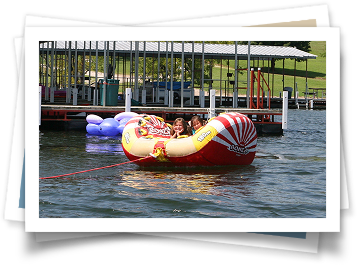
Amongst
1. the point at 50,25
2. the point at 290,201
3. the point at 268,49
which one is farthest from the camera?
the point at 268,49

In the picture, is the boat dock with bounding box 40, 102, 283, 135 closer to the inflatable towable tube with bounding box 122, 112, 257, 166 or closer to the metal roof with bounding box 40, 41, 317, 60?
the inflatable towable tube with bounding box 122, 112, 257, 166

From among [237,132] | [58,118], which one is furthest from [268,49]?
[237,132]

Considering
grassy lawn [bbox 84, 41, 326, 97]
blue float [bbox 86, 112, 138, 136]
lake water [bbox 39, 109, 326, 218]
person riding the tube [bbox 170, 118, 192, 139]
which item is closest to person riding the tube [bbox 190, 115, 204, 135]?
person riding the tube [bbox 170, 118, 192, 139]

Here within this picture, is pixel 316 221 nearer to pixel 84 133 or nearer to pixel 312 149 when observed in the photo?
pixel 312 149

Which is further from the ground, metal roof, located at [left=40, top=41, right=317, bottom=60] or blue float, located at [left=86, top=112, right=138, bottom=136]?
metal roof, located at [left=40, top=41, right=317, bottom=60]

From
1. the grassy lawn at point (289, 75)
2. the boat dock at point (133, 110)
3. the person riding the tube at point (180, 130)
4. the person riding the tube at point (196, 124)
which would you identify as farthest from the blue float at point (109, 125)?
the grassy lawn at point (289, 75)

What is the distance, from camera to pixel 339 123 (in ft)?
21.4

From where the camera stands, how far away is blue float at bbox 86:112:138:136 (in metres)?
19.8

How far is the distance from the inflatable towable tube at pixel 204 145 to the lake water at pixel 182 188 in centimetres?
23

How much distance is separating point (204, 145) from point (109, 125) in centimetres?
797

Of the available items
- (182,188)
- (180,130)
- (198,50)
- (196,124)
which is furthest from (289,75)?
(182,188)

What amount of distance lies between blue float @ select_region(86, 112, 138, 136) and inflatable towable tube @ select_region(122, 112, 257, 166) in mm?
6569

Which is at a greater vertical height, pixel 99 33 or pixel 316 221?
pixel 99 33

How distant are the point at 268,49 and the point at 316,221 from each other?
1199 inches
